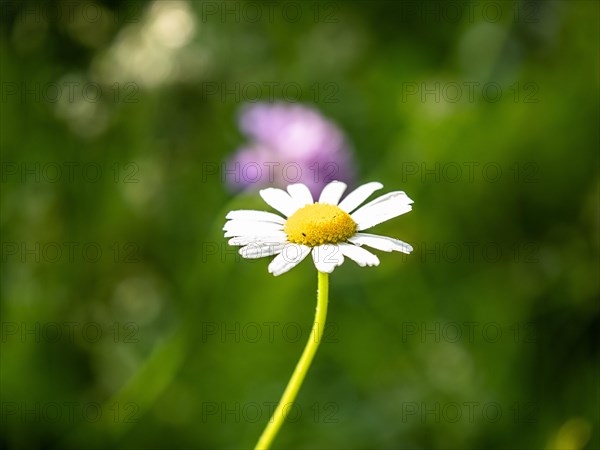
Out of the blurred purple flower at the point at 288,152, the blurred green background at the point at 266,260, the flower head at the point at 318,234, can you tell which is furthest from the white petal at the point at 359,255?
the blurred purple flower at the point at 288,152

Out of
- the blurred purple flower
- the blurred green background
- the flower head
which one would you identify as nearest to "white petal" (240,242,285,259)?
the flower head

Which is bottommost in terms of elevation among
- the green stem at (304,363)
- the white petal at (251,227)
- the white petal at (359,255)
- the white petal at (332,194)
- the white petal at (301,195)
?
the green stem at (304,363)

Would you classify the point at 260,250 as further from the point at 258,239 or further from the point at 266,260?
the point at 266,260

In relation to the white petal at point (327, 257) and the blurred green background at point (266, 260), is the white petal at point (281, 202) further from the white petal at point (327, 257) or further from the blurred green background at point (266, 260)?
the blurred green background at point (266, 260)

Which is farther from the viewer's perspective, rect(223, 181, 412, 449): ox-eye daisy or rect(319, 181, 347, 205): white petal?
rect(319, 181, 347, 205): white petal

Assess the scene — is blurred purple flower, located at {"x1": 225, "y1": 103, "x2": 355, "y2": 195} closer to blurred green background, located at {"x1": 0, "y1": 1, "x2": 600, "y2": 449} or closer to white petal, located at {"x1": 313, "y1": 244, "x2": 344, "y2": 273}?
blurred green background, located at {"x1": 0, "y1": 1, "x2": 600, "y2": 449}

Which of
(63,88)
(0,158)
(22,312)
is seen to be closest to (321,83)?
(63,88)

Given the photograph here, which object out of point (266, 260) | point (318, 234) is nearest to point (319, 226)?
point (318, 234)
